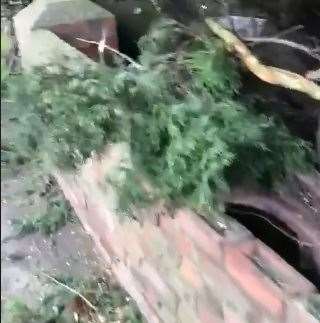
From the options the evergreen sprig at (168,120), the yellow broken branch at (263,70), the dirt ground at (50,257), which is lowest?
the dirt ground at (50,257)

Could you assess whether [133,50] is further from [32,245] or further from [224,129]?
[32,245]

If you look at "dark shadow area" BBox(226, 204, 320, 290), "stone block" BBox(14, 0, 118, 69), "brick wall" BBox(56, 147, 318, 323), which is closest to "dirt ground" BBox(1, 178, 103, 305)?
"brick wall" BBox(56, 147, 318, 323)

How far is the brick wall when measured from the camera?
93 centimetres

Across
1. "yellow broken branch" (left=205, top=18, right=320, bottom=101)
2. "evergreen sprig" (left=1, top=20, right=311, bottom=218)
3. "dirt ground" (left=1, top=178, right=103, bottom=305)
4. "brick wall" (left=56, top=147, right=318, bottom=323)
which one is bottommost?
"dirt ground" (left=1, top=178, right=103, bottom=305)

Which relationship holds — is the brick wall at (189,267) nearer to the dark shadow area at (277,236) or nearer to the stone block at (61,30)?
the dark shadow area at (277,236)

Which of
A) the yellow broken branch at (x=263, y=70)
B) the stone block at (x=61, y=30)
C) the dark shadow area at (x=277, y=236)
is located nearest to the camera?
the dark shadow area at (x=277, y=236)

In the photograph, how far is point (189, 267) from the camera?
3.73 ft

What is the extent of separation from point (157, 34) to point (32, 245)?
2.11 ft

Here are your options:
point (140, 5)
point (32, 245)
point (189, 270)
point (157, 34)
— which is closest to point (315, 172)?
point (189, 270)

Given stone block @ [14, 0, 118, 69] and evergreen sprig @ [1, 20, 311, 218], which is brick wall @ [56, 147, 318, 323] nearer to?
evergreen sprig @ [1, 20, 311, 218]

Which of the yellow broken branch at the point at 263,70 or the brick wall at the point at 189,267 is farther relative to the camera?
the yellow broken branch at the point at 263,70

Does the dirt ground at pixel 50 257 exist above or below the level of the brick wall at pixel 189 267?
below

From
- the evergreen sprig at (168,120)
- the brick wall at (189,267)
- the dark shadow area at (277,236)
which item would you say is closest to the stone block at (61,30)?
the evergreen sprig at (168,120)

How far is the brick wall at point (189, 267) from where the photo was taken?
3.06 feet
